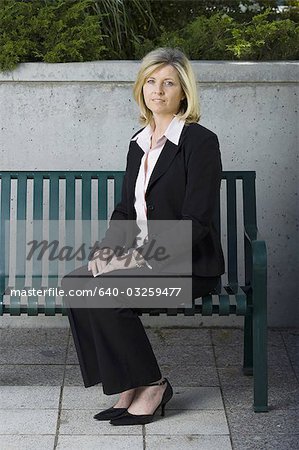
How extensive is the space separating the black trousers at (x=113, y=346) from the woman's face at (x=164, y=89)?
0.86m

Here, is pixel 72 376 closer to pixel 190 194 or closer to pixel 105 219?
pixel 105 219

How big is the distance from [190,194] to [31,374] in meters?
1.29

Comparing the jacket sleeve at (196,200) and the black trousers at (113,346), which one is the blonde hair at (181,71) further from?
the black trousers at (113,346)

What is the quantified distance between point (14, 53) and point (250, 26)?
141 centimetres

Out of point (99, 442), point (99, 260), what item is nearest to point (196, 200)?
point (99, 260)

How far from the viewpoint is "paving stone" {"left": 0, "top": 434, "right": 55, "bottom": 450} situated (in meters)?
4.49

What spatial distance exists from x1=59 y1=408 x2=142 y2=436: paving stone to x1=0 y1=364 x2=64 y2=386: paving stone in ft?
1.40

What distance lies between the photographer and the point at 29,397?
5.06 meters

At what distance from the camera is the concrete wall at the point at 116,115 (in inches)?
234

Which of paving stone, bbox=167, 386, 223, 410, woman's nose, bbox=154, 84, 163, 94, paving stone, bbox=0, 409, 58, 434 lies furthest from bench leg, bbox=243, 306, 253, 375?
woman's nose, bbox=154, 84, 163, 94

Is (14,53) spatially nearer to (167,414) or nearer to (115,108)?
(115,108)

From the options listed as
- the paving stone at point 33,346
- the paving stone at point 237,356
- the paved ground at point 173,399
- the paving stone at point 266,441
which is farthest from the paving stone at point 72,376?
the paving stone at point 266,441

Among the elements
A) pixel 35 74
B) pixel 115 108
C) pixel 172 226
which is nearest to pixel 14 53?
pixel 35 74

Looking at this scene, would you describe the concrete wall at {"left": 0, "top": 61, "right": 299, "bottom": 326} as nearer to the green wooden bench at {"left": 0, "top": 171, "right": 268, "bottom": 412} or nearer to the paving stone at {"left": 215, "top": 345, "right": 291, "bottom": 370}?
the green wooden bench at {"left": 0, "top": 171, "right": 268, "bottom": 412}
